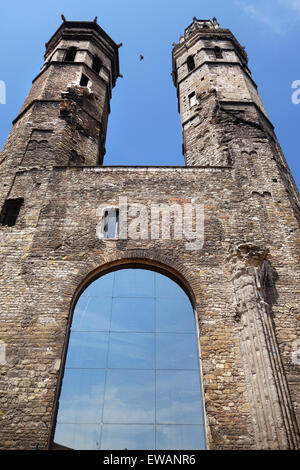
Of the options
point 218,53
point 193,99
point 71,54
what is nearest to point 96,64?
point 71,54

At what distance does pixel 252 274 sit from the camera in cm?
714

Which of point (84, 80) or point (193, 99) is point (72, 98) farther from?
point (193, 99)

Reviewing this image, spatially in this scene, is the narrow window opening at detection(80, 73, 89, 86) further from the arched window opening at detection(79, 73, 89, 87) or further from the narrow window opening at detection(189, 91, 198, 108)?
the narrow window opening at detection(189, 91, 198, 108)

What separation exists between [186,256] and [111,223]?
2.13 metres

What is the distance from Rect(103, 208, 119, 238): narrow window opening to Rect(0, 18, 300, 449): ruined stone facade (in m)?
0.25

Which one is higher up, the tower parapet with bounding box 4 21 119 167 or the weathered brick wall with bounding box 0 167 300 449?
the tower parapet with bounding box 4 21 119 167

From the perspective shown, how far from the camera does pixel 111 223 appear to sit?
28.6ft

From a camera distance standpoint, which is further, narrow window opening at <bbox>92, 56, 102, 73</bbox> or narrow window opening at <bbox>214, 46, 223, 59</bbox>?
narrow window opening at <bbox>92, 56, 102, 73</bbox>

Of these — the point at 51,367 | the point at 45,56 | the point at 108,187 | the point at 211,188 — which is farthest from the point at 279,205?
the point at 45,56

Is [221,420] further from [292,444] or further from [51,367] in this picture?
[51,367]

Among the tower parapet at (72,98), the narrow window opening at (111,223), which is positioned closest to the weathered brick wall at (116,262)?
the narrow window opening at (111,223)

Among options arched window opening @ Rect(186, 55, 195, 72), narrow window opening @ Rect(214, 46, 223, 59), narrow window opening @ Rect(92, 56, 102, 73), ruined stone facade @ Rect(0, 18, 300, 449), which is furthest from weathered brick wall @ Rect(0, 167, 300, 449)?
arched window opening @ Rect(186, 55, 195, 72)

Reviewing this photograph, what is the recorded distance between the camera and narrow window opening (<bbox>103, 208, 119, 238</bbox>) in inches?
334

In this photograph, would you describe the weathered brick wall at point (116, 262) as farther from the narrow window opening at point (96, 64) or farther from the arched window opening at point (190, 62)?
the arched window opening at point (190, 62)
